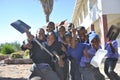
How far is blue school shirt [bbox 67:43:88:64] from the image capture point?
6.27m

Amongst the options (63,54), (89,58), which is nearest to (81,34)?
(63,54)

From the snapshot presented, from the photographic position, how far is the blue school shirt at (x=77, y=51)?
20.6 ft

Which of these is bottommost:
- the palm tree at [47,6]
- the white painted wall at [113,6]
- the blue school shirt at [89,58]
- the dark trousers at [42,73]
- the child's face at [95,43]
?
the dark trousers at [42,73]

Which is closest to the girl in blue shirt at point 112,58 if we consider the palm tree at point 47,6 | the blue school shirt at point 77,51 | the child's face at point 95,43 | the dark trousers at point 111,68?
the dark trousers at point 111,68

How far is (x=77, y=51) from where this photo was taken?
6320 millimetres

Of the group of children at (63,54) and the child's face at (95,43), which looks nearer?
the group of children at (63,54)

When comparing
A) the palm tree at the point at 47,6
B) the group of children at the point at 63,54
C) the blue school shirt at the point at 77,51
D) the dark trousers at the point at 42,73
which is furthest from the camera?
the palm tree at the point at 47,6

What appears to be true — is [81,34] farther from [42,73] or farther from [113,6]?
[113,6]

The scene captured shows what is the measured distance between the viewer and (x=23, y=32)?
5.44 meters

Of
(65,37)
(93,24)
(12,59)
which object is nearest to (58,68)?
(65,37)

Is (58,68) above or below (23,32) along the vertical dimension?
below

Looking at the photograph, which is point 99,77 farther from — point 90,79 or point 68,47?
point 68,47

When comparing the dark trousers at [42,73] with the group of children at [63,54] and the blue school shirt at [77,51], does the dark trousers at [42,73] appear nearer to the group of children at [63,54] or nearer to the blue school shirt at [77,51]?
the group of children at [63,54]

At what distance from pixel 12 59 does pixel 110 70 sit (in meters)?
12.5
